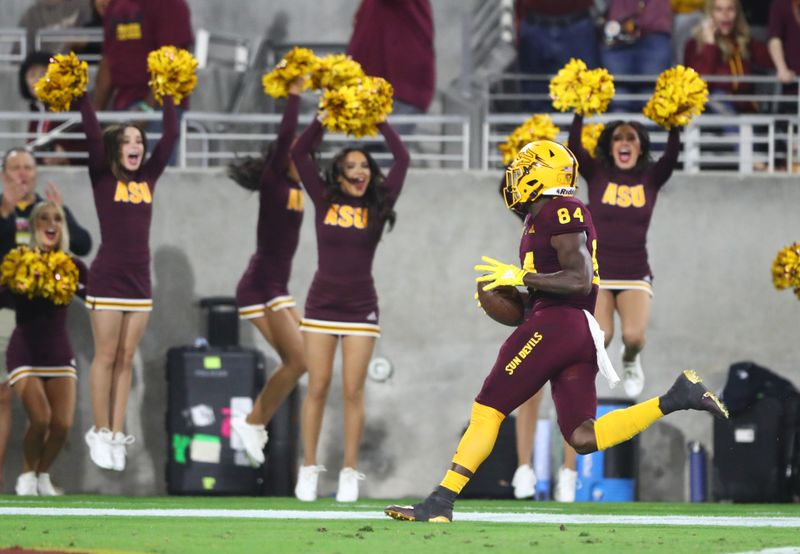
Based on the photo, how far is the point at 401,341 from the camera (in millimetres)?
11664

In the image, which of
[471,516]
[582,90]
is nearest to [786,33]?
[582,90]

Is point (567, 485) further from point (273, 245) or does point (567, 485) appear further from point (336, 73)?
point (336, 73)

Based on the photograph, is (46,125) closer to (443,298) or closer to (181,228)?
(181,228)

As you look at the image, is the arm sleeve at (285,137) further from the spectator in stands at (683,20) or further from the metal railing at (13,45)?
the spectator in stands at (683,20)

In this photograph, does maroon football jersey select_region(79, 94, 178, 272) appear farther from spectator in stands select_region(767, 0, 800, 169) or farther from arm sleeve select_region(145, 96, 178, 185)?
spectator in stands select_region(767, 0, 800, 169)

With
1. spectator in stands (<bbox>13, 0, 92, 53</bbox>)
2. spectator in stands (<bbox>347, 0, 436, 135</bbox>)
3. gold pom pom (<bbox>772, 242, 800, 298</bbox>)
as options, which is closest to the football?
gold pom pom (<bbox>772, 242, 800, 298</bbox>)

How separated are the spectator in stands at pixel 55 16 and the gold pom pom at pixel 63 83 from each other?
392cm

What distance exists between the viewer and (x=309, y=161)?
10086mm

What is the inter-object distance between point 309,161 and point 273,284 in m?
0.99

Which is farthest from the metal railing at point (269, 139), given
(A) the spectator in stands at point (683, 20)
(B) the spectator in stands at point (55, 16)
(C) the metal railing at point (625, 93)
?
(A) the spectator in stands at point (683, 20)

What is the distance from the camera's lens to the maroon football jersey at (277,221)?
10.5m

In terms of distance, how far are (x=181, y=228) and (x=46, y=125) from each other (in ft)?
5.10

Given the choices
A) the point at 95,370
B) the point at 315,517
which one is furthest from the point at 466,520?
the point at 95,370

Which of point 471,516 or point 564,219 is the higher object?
point 564,219
